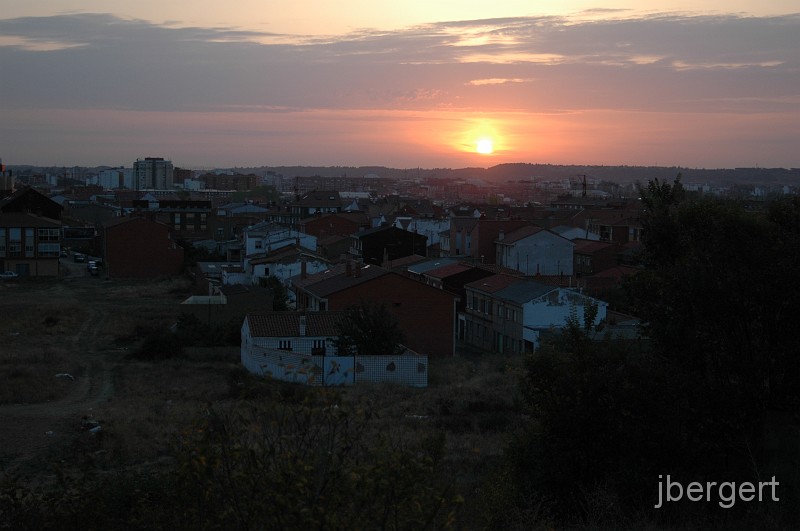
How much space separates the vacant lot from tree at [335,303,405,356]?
1724mm

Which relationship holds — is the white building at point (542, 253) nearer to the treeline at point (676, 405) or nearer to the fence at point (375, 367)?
the fence at point (375, 367)

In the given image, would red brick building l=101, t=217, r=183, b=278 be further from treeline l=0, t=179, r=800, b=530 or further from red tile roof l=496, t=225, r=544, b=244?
treeline l=0, t=179, r=800, b=530

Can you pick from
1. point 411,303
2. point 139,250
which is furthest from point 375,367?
point 139,250

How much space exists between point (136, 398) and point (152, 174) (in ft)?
585

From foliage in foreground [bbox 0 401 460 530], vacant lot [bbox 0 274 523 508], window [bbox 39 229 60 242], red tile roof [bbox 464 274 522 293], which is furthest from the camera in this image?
window [bbox 39 229 60 242]

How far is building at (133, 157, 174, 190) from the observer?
7515 inches

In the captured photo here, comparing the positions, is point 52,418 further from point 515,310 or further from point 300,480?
point 515,310

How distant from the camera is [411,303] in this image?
30.5m

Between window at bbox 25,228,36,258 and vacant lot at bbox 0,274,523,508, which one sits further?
window at bbox 25,228,36,258

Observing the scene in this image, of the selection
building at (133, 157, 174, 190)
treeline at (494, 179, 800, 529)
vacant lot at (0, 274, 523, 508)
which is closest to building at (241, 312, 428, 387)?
vacant lot at (0, 274, 523, 508)

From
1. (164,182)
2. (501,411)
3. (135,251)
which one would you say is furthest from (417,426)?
(164,182)

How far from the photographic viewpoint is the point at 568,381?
10828 mm

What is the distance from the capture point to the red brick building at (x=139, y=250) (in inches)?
2222

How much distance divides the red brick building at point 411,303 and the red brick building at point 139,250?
2916cm
